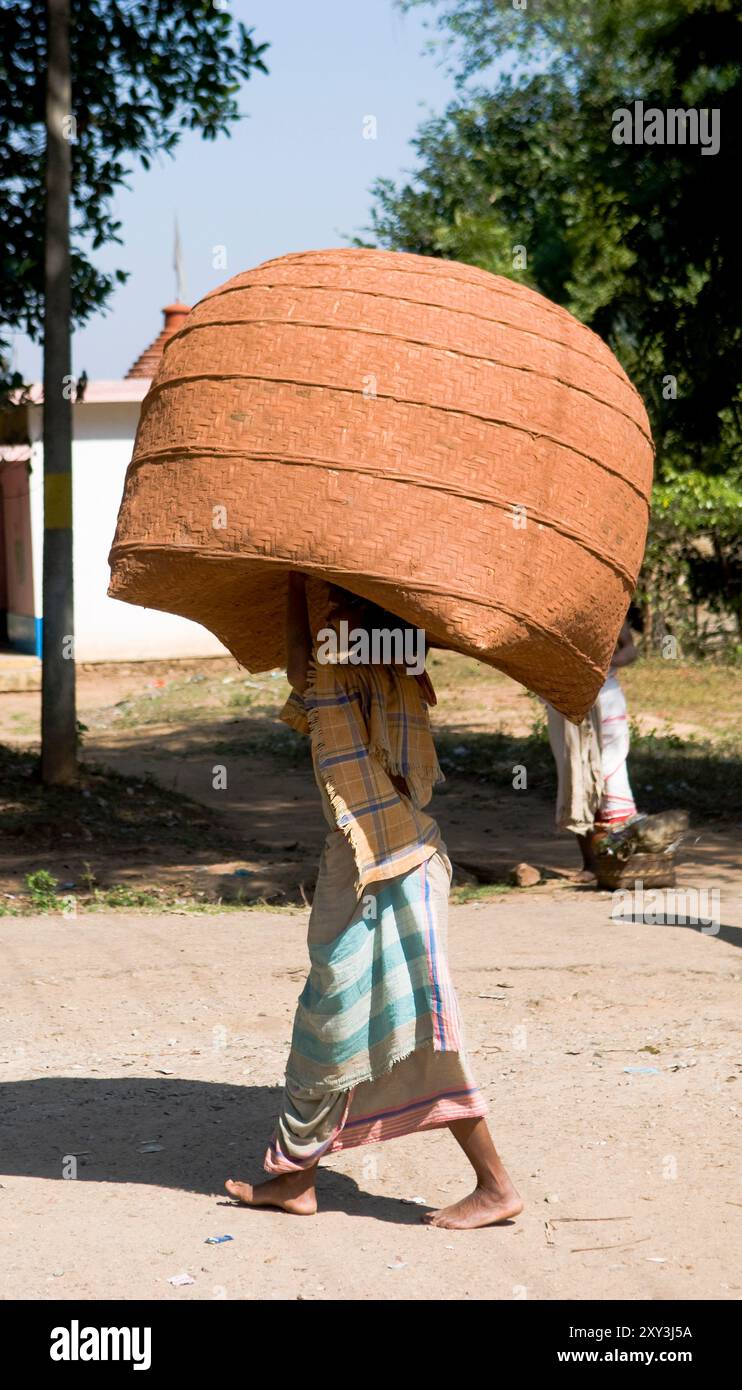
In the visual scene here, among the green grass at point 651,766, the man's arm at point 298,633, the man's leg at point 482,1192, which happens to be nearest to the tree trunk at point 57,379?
the green grass at point 651,766

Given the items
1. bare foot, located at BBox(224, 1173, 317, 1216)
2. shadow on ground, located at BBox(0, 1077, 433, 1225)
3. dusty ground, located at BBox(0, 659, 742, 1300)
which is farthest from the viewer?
shadow on ground, located at BBox(0, 1077, 433, 1225)

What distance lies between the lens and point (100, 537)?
63.4 feet

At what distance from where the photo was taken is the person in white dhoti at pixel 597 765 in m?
7.89

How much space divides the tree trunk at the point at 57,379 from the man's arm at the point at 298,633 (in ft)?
19.3

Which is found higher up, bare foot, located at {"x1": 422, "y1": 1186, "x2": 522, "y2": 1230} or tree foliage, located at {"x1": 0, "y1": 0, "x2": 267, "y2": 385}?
tree foliage, located at {"x1": 0, "y1": 0, "x2": 267, "y2": 385}

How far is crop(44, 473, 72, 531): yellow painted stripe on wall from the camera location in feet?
30.3

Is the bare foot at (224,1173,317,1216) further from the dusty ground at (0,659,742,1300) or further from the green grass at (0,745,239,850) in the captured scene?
the green grass at (0,745,239,850)

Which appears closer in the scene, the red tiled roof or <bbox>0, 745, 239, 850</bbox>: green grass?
<bbox>0, 745, 239, 850</bbox>: green grass

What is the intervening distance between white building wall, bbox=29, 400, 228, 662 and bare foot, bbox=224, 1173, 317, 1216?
1556 centimetres

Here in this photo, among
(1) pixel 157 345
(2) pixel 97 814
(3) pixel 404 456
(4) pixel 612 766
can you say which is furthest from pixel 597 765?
(1) pixel 157 345

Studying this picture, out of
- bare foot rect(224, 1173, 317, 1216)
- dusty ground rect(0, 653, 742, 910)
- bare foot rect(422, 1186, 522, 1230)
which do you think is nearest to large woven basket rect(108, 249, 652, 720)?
bare foot rect(422, 1186, 522, 1230)

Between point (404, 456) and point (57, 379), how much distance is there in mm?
6686

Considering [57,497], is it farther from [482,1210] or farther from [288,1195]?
[482,1210]

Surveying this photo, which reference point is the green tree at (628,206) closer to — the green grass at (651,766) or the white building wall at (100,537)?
the green grass at (651,766)
